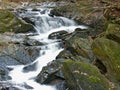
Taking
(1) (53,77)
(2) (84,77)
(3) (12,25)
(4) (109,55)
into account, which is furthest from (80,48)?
(3) (12,25)

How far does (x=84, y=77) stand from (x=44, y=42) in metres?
5.55

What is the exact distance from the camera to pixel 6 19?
1482 cm

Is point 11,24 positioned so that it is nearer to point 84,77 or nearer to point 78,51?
point 78,51

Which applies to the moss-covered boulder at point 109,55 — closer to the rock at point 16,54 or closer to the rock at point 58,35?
the rock at point 16,54

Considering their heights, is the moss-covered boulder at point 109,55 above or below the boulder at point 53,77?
above

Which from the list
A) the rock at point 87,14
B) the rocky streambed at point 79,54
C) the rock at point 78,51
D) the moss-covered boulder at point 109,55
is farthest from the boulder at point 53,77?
the rock at point 87,14

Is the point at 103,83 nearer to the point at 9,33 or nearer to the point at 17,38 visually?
the point at 17,38

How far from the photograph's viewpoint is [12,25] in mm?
14609

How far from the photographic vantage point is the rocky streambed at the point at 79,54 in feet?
26.1

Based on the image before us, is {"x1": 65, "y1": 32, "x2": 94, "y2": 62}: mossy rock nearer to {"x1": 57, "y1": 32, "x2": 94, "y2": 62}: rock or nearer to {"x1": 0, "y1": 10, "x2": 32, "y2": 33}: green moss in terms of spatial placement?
{"x1": 57, "y1": 32, "x2": 94, "y2": 62}: rock

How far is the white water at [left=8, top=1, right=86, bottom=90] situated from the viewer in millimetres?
9969

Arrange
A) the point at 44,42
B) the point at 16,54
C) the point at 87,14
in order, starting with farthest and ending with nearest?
the point at 87,14 → the point at 44,42 → the point at 16,54

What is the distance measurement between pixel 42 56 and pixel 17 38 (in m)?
2.03

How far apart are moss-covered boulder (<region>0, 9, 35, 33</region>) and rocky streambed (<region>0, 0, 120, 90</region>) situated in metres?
0.04
